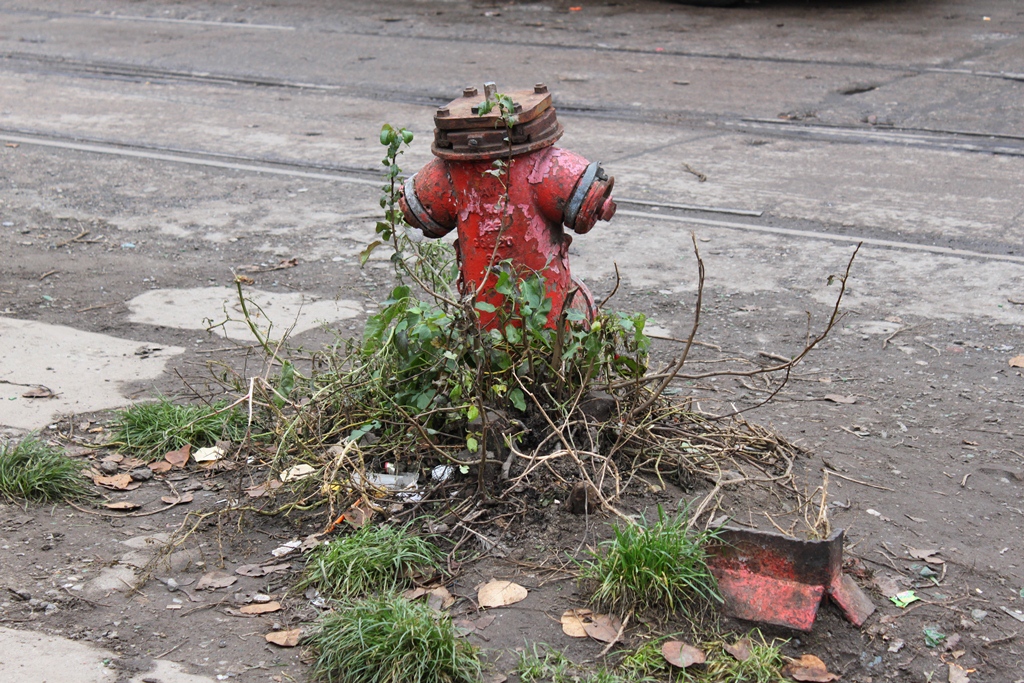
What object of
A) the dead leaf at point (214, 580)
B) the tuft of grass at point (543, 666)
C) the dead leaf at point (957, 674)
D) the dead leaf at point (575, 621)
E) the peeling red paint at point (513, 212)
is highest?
the peeling red paint at point (513, 212)

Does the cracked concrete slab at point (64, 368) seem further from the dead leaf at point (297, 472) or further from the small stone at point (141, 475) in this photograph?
the dead leaf at point (297, 472)

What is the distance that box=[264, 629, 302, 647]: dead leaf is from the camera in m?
2.50

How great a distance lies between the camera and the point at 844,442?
345cm

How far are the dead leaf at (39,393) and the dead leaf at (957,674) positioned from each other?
3112mm

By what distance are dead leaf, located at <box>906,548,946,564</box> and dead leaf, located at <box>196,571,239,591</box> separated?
1.86 meters

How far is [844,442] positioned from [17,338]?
131 inches

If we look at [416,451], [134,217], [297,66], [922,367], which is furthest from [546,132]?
[297,66]

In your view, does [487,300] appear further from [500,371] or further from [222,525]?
[222,525]

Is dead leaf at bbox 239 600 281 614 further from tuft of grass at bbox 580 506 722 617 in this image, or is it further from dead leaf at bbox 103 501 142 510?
tuft of grass at bbox 580 506 722 617

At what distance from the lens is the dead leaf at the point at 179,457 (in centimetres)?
336

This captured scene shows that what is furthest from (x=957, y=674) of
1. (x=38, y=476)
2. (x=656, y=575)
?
(x=38, y=476)

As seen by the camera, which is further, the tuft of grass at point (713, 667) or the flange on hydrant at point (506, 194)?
the flange on hydrant at point (506, 194)

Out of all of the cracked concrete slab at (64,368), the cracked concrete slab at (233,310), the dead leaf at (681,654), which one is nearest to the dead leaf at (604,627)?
the dead leaf at (681,654)

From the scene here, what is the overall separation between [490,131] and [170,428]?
1.53m
